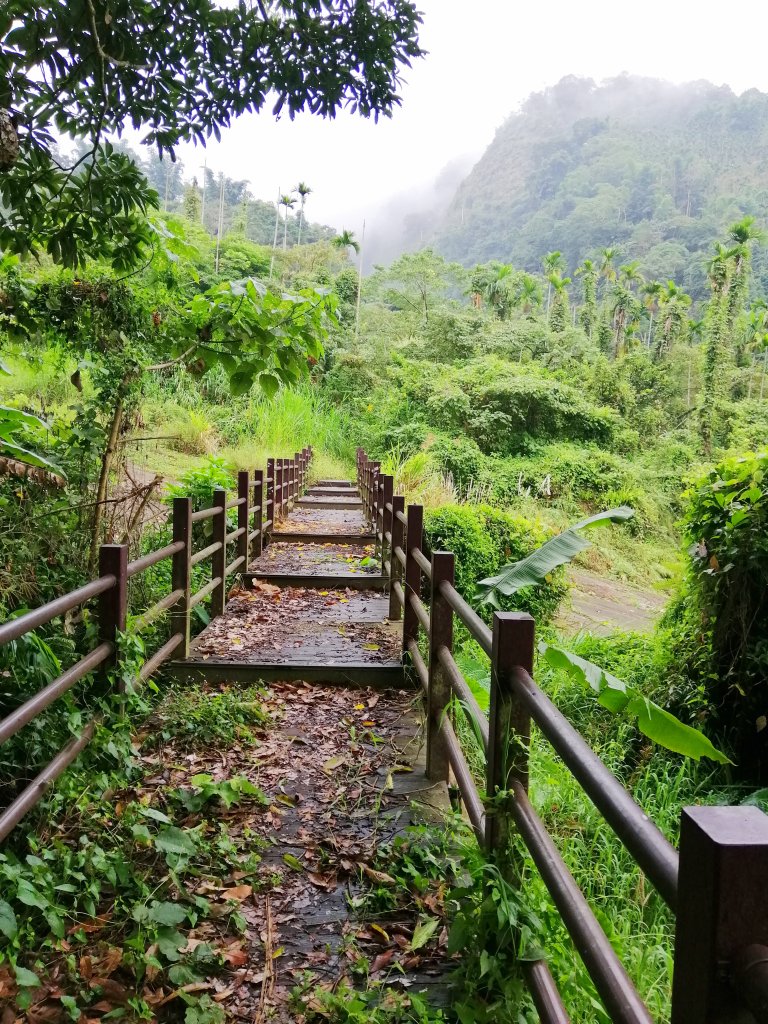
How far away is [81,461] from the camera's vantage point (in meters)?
5.17

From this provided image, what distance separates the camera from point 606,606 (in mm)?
12352

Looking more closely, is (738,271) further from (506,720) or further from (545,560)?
(506,720)

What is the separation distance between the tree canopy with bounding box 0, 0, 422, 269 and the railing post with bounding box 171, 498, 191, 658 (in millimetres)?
1662

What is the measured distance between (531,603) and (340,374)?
2467cm

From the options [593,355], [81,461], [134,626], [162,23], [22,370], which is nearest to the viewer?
[162,23]

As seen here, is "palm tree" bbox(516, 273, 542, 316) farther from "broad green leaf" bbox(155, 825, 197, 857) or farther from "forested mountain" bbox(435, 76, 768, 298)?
"broad green leaf" bbox(155, 825, 197, 857)

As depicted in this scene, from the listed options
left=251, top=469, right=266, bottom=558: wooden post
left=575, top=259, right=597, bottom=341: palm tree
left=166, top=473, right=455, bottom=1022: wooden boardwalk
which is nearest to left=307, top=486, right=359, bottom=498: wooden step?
left=251, top=469, right=266, bottom=558: wooden post

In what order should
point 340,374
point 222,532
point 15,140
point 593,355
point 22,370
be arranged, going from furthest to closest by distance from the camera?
point 593,355 < point 340,374 < point 22,370 < point 222,532 < point 15,140

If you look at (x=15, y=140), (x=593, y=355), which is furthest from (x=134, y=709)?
(x=593, y=355)

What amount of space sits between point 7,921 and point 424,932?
4.30 ft

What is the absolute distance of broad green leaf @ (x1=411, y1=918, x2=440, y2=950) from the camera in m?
2.41

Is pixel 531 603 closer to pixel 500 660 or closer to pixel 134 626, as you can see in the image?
pixel 134 626

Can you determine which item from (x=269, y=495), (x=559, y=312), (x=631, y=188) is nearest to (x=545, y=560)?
(x=269, y=495)

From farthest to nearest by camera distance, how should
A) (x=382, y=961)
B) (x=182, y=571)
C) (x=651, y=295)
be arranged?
(x=651, y=295), (x=182, y=571), (x=382, y=961)
